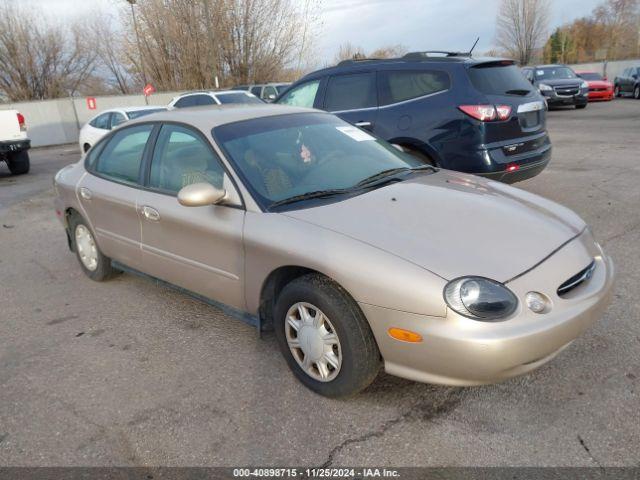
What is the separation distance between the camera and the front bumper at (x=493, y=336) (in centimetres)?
222

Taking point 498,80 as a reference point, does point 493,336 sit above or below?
below

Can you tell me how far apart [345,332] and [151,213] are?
70.0 inches

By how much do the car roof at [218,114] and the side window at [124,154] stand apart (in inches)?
4.8

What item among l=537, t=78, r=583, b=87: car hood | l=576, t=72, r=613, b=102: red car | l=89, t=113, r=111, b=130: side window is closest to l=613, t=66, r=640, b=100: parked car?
l=576, t=72, r=613, b=102: red car

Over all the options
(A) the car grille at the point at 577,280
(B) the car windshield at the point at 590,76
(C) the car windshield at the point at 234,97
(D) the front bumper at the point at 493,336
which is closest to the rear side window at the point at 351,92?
(A) the car grille at the point at 577,280

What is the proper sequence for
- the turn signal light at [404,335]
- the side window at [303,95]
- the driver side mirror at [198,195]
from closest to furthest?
the turn signal light at [404,335], the driver side mirror at [198,195], the side window at [303,95]

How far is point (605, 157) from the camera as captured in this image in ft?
31.1

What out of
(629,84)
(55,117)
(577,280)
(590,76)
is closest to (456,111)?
(577,280)

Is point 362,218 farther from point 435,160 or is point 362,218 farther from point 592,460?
point 435,160

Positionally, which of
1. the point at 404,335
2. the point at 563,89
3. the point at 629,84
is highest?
the point at 563,89

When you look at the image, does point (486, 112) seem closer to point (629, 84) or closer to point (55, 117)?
point (55, 117)

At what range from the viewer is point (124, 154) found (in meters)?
4.10

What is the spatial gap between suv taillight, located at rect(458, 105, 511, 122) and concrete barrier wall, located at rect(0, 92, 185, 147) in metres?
21.6

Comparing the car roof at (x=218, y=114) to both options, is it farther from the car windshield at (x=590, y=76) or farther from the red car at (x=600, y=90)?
the car windshield at (x=590, y=76)
